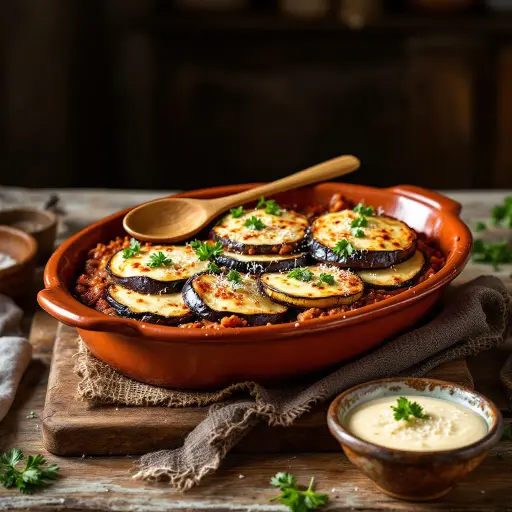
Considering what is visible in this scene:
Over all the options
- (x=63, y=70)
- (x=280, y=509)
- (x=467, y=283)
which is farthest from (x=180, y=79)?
(x=280, y=509)

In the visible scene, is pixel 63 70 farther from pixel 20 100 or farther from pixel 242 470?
pixel 242 470

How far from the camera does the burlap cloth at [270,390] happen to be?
2.74 meters

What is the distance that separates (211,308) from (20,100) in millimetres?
4688

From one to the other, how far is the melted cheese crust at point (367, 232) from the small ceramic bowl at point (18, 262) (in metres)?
1.20

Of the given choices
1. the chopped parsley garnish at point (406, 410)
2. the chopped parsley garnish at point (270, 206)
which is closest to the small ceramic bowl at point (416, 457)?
the chopped parsley garnish at point (406, 410)

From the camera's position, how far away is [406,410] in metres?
2.56

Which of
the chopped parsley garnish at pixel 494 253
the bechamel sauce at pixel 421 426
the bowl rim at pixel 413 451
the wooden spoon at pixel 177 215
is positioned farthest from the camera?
the chopped parsley garnish at pixel 494 253

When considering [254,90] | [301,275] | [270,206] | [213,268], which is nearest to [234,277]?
[213,268]

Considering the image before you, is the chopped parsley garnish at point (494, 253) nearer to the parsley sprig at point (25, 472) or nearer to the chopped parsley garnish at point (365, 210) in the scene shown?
the chopped parsley garnish at point (365, 210)

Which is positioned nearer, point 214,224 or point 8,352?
point 8,352

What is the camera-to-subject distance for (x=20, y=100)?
7070mm

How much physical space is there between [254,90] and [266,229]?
414 centimetres

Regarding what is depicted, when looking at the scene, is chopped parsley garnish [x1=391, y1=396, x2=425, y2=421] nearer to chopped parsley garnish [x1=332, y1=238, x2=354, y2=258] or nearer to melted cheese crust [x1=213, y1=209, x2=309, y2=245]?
chopped parsley garnish [x1=332, y1=238, x2=354, y2=258]

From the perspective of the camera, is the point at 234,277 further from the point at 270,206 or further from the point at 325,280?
the point at 270,206
